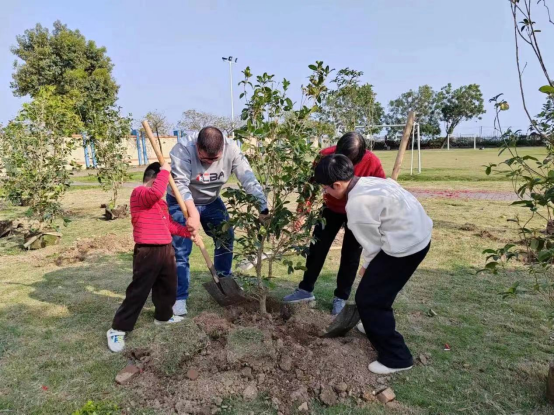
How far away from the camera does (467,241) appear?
614 cm

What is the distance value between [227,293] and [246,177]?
3.77 ft

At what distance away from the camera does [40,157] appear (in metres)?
6.73

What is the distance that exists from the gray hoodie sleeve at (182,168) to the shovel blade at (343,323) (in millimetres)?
1560

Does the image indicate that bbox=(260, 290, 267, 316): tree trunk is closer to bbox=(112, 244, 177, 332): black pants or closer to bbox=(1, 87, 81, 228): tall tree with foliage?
bbox=(112, 244, 177, 332): black pants

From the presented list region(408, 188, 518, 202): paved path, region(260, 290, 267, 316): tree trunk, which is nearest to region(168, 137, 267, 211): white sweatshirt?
region(260, 290, 267, 316): tree trunk

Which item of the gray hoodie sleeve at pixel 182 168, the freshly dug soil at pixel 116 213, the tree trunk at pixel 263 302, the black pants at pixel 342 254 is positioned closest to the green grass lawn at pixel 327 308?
the black pants at pixel 342 254

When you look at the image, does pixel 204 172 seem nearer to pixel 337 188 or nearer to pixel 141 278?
pixel 141 278

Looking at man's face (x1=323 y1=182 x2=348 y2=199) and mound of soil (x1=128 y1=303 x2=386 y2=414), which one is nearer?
mound of soil (x1=128 y1=303 x2=386 y2=414)

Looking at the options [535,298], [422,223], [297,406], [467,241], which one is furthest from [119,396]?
[467,241]

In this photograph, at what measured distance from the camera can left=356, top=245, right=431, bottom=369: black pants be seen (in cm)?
264

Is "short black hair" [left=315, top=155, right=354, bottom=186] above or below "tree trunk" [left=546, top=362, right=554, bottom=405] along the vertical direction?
above

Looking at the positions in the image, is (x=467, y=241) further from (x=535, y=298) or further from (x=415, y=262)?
(x=415, y=262)

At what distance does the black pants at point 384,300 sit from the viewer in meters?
2.64

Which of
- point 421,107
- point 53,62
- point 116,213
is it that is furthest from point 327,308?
point 421,107
